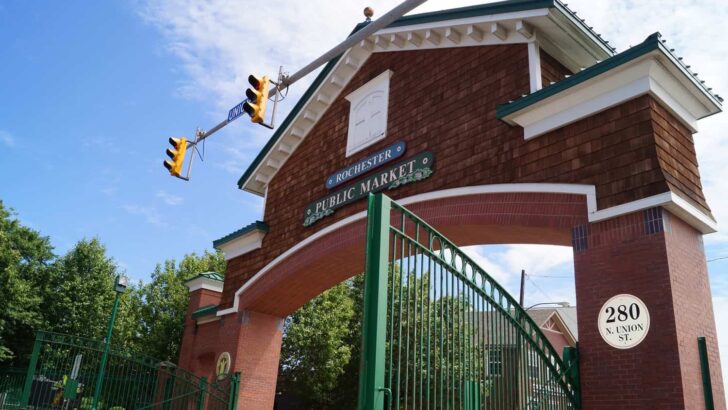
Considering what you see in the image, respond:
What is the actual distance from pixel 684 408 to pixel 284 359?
81.8ft

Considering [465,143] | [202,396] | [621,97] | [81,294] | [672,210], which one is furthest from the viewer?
[81,294]

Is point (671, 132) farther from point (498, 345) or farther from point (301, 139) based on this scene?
point (301, 139)

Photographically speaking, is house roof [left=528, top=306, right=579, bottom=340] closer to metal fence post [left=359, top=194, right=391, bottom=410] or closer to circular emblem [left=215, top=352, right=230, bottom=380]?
circular emblem [left=215, top=352, right=230, bottom=380]

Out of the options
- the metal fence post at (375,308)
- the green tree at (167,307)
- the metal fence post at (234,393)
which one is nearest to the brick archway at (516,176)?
the metal fence post at (234,393)

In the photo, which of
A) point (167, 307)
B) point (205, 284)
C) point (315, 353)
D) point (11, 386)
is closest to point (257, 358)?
point (205, 284)

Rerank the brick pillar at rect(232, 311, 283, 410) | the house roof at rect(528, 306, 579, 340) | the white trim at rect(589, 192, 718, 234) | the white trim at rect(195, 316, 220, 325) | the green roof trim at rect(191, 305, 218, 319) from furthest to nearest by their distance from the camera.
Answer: the house roof at rect(528, 306, 579, 340) → the white trim at rect(195, 316, 220, 325) → the green roof trim at rect(191, 305, 218, 319) → the brick pillar at rect(232, 311, 283, 410) → the white trim at rect(589, 192, 718, 234)

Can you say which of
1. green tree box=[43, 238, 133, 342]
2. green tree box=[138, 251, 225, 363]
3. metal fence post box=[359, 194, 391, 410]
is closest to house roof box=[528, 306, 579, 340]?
green tree box=[138, 251, 225, 363]

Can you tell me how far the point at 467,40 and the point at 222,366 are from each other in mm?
10809

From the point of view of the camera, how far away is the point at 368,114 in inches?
601

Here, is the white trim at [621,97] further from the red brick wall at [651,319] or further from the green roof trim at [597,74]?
the red brick wall at [651,319]

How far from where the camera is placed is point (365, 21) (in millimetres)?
15906

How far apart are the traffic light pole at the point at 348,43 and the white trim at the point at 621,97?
121 inches

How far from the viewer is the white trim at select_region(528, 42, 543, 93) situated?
37.1ft

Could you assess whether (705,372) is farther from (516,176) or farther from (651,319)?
(516,176)
